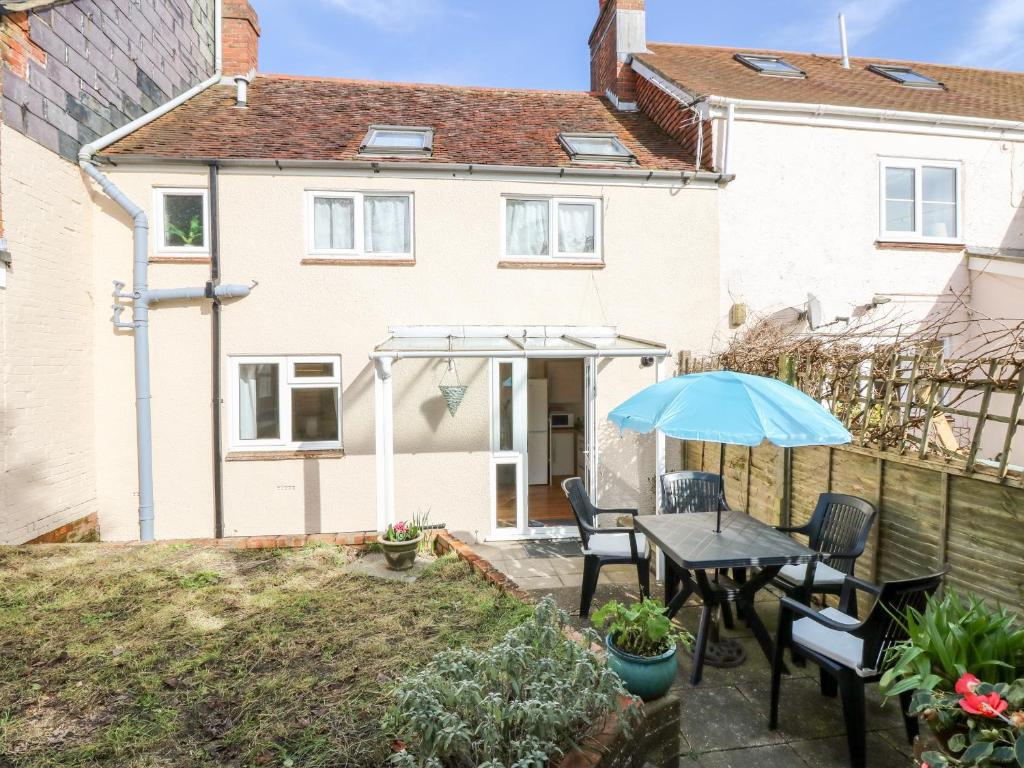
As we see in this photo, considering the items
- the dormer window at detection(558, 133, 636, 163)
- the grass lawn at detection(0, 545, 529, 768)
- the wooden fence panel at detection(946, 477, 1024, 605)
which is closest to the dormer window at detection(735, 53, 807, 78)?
the dormer window at detection(558, 133, 636, 163)

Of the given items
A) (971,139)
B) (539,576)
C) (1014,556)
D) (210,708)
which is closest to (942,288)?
(971,139)

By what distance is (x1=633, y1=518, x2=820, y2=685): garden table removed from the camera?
4641 millimetres

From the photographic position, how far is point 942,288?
33.1ft

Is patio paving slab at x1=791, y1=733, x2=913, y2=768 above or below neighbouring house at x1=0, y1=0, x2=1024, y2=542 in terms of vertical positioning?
below

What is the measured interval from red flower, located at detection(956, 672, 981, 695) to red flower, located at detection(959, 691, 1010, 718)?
0.08 ft

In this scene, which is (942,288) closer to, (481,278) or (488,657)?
(481,278)

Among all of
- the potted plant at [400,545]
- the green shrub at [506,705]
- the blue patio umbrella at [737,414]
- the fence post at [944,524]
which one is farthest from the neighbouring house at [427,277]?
the green shrub at [506,705]

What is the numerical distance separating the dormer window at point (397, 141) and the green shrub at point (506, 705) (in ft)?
26.9

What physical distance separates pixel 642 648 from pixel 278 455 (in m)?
6.74

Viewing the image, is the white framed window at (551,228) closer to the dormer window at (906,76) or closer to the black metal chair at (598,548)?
the black metal chair at (598,548)

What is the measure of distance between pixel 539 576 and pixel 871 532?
3.77 meters

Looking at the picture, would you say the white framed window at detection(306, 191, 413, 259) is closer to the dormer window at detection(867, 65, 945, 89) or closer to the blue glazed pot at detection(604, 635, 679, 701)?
the blue glazed pot at detection(604, 635, 679, 701)

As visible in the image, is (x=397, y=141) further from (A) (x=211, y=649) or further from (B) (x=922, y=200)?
(B) (x=922, y=200)

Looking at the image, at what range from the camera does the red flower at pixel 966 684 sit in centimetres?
267
